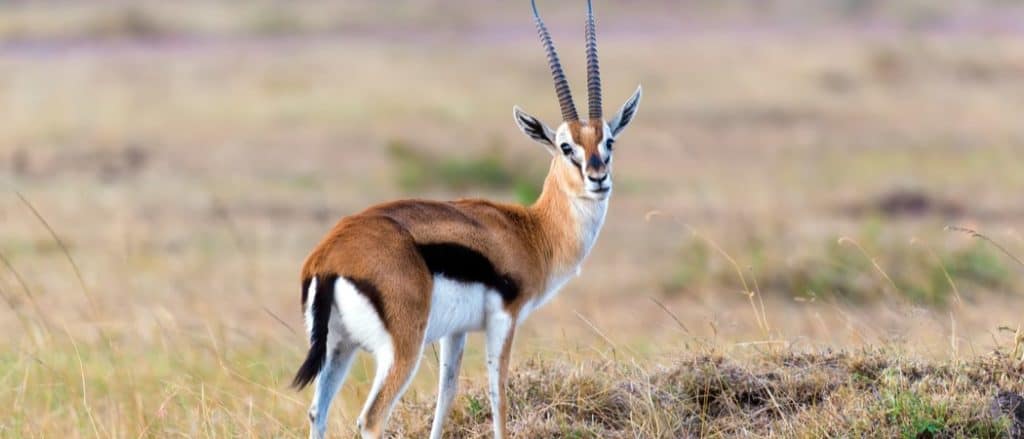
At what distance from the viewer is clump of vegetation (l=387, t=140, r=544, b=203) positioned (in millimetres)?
17609

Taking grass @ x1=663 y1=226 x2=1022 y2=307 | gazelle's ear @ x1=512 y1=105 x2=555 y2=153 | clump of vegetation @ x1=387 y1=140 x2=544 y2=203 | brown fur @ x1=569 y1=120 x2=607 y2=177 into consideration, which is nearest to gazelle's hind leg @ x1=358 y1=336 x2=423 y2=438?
brown fur @ x1=569 y1=120 x2=607 y2=177

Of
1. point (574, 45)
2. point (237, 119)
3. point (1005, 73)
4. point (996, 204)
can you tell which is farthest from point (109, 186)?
point (1005, 73)

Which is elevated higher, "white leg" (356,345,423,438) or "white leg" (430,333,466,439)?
"white leg" (356,345,423,438)

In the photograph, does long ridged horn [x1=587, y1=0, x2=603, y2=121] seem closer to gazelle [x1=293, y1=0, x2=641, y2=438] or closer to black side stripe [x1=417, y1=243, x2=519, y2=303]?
gazelle [x1=293, y1=0, x2=641, y2=438]

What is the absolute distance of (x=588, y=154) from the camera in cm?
654

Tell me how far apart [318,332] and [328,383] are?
478 millimetres

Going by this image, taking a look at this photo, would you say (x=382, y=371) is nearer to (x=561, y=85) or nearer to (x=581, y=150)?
(x=581, y=150)

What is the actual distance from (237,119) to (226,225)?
20.2ft

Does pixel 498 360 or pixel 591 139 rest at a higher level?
pixel 591 139

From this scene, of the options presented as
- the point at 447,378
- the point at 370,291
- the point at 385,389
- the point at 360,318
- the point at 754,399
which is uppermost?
the point at 370,291

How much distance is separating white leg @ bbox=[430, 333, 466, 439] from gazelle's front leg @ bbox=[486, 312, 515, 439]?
7.2 inches

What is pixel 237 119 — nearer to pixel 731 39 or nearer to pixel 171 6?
pixel 731 39

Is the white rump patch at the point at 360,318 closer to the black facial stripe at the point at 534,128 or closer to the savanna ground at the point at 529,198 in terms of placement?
the savanna ground at the point at 529,198

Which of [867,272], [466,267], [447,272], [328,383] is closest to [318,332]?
[328,383]
